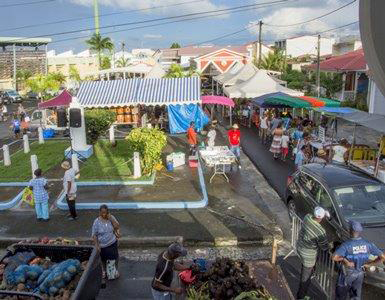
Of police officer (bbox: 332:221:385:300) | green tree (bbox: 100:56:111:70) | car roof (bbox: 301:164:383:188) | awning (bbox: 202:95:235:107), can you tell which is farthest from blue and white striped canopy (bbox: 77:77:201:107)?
green tree (bbox: 100:56:111:70)

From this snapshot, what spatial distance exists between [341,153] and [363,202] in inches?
267

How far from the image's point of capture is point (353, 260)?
629cm

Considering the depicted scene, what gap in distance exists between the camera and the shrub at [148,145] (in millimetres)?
13570

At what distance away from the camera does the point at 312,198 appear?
9.27m

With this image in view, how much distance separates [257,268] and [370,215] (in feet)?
9.70

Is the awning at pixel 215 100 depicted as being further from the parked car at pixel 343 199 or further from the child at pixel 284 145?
the parked car at pixel 343 199

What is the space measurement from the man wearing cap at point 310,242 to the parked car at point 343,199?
973 mm

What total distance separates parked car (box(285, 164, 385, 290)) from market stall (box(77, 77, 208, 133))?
1182 centimetres

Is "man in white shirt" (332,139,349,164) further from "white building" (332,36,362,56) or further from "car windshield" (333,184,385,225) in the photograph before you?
"white building" (332,36,362,56)

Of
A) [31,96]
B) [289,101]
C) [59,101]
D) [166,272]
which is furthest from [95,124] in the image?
[31,96]

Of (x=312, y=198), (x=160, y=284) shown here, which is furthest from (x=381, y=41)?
(x=312, y=198)

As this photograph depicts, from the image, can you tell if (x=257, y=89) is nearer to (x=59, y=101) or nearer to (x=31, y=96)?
(x=59, y=101)

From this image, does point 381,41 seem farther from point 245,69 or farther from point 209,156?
point 245,69

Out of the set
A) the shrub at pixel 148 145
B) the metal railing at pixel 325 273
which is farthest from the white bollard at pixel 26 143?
the metal railing at pixel 325 273
